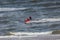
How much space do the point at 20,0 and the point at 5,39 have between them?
51.4ft

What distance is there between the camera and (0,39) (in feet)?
7.91

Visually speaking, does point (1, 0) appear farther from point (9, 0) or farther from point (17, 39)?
point (17, 39)

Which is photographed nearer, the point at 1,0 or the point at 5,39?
the point at 5,39

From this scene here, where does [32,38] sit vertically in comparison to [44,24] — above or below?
above

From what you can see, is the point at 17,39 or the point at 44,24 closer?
the point at 17,39

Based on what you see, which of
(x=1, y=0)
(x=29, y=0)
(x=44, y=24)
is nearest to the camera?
(x=44, y=24)

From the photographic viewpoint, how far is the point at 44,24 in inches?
305

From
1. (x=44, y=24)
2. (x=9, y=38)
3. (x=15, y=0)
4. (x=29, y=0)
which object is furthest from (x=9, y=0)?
(x=9, y=38)

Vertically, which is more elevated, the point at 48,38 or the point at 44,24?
the point at 48,38

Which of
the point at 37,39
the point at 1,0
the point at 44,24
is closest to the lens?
the point at 37,39

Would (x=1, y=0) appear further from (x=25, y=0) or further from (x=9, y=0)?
(x=25, y=0)

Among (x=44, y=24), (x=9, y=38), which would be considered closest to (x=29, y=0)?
(x=44, y=24)

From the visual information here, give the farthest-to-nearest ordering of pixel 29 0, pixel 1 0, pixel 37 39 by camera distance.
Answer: pixel 1 0
pixel 29 0
pixel 37 39

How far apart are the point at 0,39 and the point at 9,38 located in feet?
0.33
